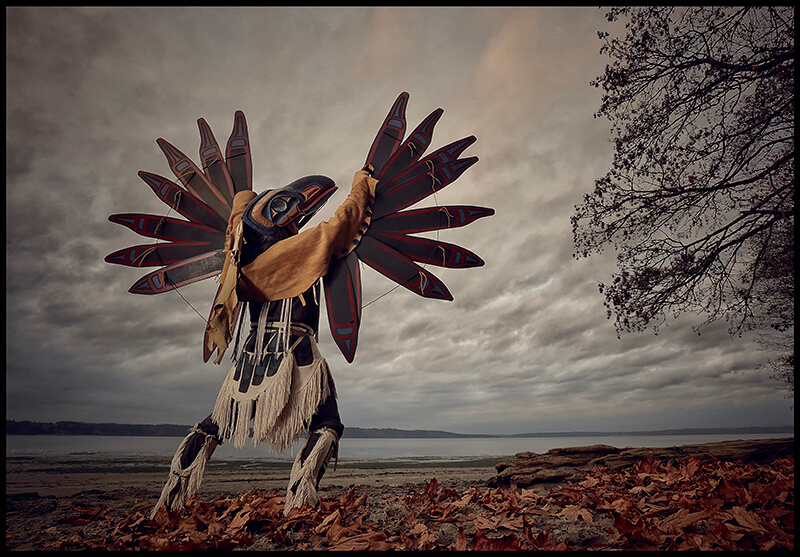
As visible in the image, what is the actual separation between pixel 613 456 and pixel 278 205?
14.8 ft

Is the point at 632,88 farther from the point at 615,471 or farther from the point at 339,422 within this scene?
the point at 339,422

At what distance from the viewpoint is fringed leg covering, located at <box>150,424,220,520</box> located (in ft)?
10.9

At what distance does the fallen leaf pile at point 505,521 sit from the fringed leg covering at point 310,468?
106 mm

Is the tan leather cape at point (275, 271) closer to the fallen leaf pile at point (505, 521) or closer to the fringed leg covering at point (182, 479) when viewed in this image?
the fringed leg covering at point (182, 479)

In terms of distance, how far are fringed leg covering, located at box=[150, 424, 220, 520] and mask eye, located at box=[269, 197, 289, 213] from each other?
2.10 m

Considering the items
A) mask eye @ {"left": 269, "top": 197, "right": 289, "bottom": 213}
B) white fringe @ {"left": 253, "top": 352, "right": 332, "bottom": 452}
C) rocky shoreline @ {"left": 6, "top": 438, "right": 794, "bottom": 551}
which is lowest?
rocky shoreline @ {"left": 6, "top": 438, "right": 794, "bottom": 551}

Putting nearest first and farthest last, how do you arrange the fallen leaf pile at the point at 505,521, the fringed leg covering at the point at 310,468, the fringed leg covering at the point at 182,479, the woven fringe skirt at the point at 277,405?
1. the fallen leaf pile at the point at 505,521
2. the fringed leg covering at the point at 310,468
3. the fringed leg covering at the point at 182,479
4. the woven fringe skirt at the point at 277,405

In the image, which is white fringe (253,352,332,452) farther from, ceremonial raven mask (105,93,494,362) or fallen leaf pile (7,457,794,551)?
fallen leaf pile (7,457,794,551)

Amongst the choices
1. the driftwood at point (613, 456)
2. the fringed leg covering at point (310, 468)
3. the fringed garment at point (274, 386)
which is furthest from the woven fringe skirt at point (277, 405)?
the driftwood at point (613, 456)

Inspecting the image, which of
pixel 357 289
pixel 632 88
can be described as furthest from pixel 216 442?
pixel 632 88

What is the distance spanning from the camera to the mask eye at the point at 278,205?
3793 mm

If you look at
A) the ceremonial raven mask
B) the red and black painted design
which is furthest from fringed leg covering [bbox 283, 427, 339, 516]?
the red and black painted design

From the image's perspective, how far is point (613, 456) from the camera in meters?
4.68

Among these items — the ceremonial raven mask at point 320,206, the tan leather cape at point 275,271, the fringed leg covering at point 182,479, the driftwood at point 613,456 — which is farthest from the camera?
the driftwood at point 613,456
